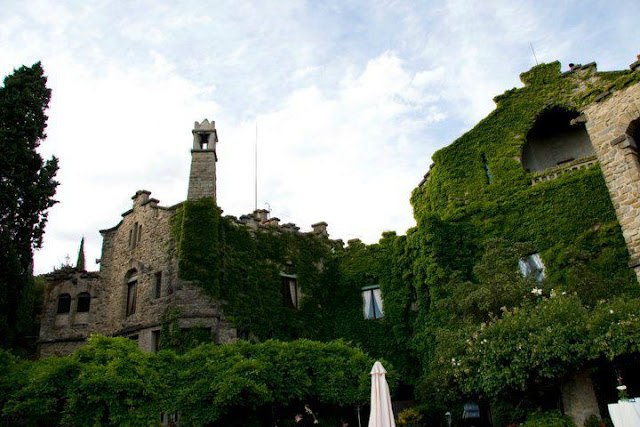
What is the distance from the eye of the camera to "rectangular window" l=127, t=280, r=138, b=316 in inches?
958

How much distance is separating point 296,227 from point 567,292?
14309mm

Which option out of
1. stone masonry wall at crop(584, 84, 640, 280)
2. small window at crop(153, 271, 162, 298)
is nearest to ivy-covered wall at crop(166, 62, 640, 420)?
stone masonry wall at crop(584, 84, 640, 280)

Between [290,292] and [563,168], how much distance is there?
13589 mm

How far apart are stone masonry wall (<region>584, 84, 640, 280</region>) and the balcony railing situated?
1.77 metres

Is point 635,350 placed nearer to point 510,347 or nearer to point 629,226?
point 510,347

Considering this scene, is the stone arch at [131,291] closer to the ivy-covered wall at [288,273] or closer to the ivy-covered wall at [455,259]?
the ivy-covered wall at [288,273]

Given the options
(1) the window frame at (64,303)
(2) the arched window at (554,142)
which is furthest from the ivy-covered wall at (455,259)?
(1) the window frame at (64,303)

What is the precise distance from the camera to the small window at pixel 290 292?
25.2 metres

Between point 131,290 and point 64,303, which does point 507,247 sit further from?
point 64,303

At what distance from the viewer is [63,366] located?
1499 cm

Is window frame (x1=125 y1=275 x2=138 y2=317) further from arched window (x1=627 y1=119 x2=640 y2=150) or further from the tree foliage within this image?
arched window (x1=627 y1=119 x2=640 y2=150)

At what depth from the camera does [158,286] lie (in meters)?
23.6

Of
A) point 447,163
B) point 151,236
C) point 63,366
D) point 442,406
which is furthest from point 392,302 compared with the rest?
point 63,366

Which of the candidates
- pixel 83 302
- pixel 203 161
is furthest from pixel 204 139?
pixel 83 302
